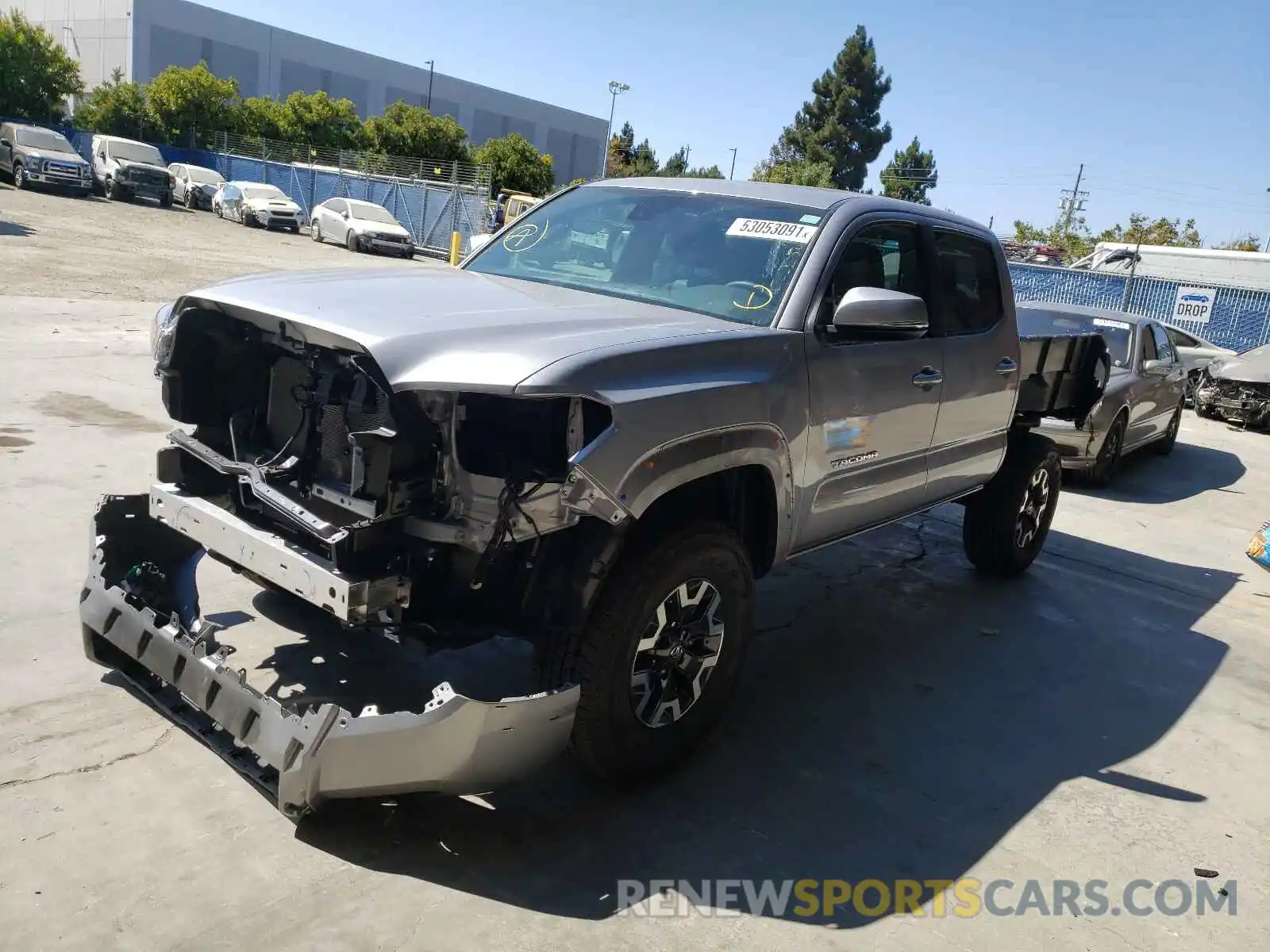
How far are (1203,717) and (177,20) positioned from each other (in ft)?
217

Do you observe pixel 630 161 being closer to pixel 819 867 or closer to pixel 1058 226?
pixel 1058 226

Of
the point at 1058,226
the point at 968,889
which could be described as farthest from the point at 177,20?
the point at 968,889

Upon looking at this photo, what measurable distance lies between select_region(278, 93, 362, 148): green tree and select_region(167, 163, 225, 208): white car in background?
1349 centimetres

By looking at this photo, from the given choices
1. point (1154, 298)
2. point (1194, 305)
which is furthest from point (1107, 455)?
point (1154, 298)

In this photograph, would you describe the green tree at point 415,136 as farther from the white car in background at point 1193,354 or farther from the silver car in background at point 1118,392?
the silver car in background at point 1118,392

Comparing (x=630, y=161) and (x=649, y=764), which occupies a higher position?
(x=630, y=161)

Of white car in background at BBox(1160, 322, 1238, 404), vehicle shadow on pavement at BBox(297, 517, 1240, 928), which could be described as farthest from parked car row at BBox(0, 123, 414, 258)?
vehicle shadow on pavement at BBox(297, 517, 1240, 928)

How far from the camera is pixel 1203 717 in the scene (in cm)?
491

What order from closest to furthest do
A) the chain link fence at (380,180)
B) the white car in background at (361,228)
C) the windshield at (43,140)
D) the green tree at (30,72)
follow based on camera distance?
Answer: the white car in background at (361,228) → the windshield at (43,140) → the chain link fence at (380,180) → the green tree at (30,72)

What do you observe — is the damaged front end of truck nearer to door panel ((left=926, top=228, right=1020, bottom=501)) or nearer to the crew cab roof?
the crew cab roof

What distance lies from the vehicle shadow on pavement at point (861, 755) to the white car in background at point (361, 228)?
24.8 meters

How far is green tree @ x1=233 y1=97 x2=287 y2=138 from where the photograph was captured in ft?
160

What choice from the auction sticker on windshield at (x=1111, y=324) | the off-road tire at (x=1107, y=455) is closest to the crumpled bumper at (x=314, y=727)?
the off-road tire at (x=1107, y=455)

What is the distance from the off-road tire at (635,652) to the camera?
10.6ft
